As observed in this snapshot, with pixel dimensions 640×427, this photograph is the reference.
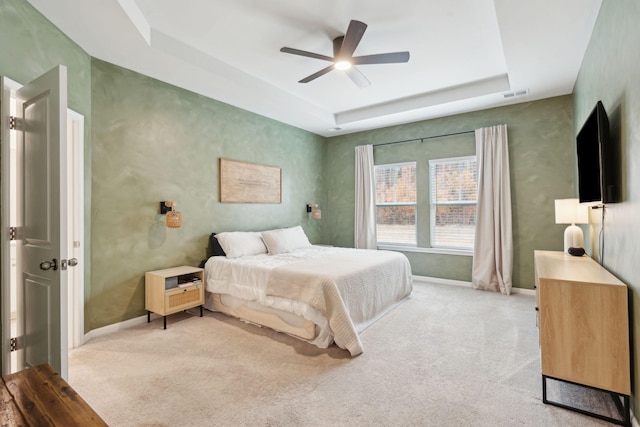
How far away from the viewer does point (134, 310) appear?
11.0ft

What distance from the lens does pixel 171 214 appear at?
3.53 meters

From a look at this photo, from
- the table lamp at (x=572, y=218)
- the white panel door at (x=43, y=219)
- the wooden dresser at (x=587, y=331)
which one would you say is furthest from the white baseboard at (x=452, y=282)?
the white panel door at (x=43, y=219)

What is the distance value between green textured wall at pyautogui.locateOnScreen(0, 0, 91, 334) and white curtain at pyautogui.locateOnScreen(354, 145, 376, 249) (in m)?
4.20

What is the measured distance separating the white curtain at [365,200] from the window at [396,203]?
17 cm

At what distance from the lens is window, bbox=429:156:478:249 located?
4.92 meters

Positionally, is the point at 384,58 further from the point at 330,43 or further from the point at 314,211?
the point at 314,211

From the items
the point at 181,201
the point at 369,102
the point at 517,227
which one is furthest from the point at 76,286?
the point at 517,227

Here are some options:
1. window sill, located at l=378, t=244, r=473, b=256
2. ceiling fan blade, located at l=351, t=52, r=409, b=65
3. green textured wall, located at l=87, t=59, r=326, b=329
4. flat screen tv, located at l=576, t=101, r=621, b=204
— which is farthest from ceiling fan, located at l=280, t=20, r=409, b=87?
window sill, located at l=378, t=244, r=473, b=256

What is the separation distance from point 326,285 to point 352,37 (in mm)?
2198

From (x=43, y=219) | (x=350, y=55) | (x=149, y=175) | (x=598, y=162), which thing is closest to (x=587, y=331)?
(x=598, y=162)

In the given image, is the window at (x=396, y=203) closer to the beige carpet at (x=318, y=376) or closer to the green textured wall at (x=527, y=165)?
the green textured wall at (x=527, y=165)

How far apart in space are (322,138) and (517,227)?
388 cm

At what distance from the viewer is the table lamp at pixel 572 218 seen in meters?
3.04

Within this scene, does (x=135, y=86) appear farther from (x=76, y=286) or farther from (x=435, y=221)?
(x=435, y=221)
